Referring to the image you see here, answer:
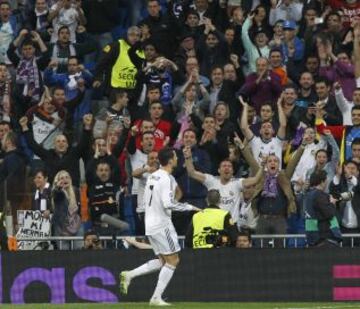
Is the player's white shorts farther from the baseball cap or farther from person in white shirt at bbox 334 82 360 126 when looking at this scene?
the baseball cap

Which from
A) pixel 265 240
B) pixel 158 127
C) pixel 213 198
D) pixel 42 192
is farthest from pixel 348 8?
pixel 42 192

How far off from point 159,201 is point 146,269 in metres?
0.94

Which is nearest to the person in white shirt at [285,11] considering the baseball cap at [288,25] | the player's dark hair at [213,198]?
the baseball cap at [288,25]

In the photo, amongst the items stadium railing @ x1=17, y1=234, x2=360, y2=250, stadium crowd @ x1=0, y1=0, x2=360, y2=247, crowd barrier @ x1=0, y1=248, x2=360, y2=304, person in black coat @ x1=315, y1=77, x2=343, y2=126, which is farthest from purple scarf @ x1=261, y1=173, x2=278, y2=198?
crowd barrier @ x1=0, y1=248, x2=360, y2=304

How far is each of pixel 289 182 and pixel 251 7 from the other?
5.63 m

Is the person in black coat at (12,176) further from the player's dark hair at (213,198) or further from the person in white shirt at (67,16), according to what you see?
the player's dark hair at (213,198)

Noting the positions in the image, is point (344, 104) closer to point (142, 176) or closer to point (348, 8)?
point (348, 8)

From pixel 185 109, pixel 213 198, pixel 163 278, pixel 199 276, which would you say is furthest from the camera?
pixel 185 109

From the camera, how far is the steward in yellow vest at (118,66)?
1026 inches

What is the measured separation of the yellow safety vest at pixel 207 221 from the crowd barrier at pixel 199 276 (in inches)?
14.7

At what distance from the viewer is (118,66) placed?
26188 millimetres

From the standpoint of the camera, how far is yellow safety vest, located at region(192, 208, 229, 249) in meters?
20.9

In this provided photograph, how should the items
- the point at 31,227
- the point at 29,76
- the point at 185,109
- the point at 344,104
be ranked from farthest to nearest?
the point at 29,76 → the point at 185,109 → the point at 344,104 → the point at 31,227

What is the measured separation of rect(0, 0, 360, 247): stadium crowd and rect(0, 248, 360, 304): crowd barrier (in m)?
0.61
